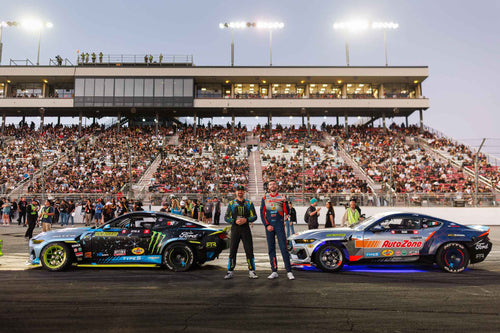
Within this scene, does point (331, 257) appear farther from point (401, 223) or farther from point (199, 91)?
point (199, 91)

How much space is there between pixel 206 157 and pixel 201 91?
14.9 meters

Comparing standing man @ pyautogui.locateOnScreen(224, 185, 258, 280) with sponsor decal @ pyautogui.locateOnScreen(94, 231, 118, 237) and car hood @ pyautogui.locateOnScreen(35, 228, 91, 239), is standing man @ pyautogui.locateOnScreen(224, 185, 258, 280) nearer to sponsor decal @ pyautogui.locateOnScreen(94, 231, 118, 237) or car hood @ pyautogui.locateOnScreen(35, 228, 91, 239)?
sponsor decal @ pyautogui.locateOnScreen(94, 231, 118, 237)

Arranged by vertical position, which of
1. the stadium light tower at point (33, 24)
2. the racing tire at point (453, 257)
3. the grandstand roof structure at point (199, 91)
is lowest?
the racing tire at point (453, 257)

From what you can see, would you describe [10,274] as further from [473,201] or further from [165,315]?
[473,201]

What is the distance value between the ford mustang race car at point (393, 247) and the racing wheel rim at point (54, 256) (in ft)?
16.8

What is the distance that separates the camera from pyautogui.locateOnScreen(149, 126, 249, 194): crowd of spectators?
26641mm

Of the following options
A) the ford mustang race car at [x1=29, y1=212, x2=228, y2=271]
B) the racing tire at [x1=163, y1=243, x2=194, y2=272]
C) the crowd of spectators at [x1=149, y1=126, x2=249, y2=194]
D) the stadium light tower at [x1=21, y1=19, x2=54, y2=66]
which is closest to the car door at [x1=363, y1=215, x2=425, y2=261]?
the ford mustang race car at [x1=29, y1=212, x2=228, y2=271]

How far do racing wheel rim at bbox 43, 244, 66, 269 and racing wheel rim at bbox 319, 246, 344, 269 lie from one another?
5663mm

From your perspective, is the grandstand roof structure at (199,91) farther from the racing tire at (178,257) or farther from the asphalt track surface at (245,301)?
the asphalt track surface at (245,301)

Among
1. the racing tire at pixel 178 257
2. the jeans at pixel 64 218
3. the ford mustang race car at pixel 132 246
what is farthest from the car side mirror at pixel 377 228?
the jeans at pixel 64 218

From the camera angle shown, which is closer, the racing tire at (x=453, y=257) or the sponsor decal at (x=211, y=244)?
the racing tire at (x=453, y=257)

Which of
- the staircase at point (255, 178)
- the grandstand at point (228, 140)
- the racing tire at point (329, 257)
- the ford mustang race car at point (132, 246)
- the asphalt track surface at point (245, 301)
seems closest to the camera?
the asphalt track surface at point (245, 301)

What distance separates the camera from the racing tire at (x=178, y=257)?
26.5ft

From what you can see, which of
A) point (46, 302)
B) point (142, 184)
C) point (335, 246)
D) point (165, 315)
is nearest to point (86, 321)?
point (165, 315)
